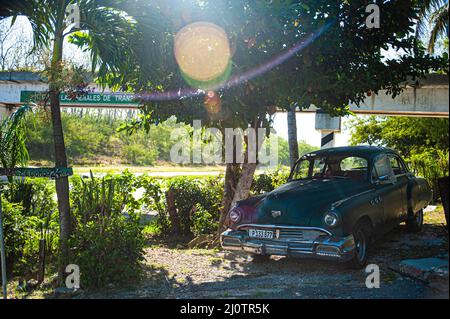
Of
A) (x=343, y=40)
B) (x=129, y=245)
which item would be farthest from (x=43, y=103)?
(x=343, y=40)

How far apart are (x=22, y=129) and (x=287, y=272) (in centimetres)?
448

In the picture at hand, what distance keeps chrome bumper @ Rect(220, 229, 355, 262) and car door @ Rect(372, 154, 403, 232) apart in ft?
4.66

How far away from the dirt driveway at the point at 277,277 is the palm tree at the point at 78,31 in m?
1.44

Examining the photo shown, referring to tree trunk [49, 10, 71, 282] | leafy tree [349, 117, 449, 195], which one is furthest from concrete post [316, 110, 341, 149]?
tree trunk [49, 10, 71, 282]

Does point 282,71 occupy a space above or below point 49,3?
below

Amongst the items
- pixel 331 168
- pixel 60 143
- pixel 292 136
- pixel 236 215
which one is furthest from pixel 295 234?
pixel 292 136

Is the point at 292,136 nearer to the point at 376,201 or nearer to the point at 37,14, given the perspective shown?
the point at 376,201

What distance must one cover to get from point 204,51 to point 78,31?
76.1 inches

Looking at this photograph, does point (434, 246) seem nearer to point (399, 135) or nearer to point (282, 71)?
point (282, 71)

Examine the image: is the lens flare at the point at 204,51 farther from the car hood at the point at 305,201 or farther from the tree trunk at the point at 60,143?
the car hood at the point at 305,201

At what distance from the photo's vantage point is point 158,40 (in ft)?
20.2
